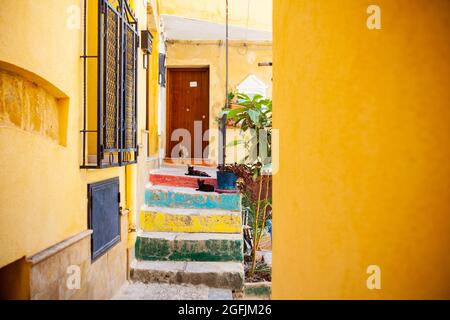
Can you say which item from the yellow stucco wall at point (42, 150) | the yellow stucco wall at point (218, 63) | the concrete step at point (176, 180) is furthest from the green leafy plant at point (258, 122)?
the yellow stucco wall at point (218, 63)

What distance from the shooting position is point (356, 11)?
1602mm

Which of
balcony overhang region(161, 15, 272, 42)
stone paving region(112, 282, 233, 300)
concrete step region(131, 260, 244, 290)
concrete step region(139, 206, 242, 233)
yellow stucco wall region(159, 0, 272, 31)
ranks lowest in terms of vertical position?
stone paving region(112, 282, 233, 300)

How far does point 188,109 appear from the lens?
897cm

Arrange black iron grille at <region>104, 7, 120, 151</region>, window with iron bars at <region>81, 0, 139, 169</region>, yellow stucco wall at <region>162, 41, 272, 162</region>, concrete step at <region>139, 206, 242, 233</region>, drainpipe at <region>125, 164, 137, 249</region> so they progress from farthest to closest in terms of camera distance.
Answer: yellow stucco wall at <region>162, 41, 272, 162</region>
concrete step at <region>139, 206, 242, 233</region>
drainpipe at <region>125, 164, 137, 249</region>
black iron grille at <region>104, 7, 120, 151</region>
window with iron bars at <region>81, 0, 139, 169</region>

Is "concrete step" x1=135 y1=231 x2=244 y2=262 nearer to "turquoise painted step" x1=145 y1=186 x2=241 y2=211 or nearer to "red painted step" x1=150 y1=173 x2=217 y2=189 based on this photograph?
"turquoise painted step" x1=145 y1=186 x2=241 y2=211

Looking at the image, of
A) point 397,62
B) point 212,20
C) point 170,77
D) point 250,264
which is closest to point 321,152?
point 397,62

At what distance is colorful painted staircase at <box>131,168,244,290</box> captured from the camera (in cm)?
396

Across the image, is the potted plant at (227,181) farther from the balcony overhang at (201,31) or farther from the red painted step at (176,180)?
the balcony overhang at (201,31)

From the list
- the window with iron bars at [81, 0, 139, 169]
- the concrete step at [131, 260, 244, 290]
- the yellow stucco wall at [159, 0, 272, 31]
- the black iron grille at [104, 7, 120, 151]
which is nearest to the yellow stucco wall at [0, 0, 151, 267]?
the window with iron bars at [81, 0, 139, 169]

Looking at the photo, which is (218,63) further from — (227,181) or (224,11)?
(227,181)

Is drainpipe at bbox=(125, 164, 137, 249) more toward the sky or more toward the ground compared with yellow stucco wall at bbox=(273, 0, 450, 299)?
more toward the ground

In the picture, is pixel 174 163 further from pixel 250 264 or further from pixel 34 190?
pixel 34 190

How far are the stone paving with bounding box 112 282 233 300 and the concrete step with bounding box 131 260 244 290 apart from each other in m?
0.06

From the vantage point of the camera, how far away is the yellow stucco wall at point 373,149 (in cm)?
134
